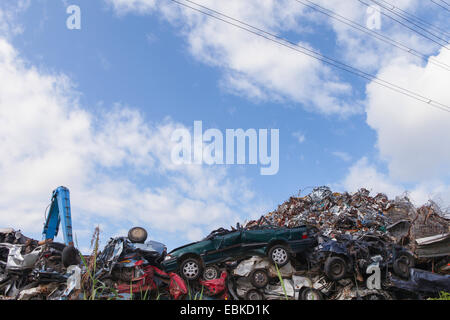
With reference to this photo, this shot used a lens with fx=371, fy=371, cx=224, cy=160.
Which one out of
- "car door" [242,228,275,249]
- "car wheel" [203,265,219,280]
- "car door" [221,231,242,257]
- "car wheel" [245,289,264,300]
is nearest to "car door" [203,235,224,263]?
"car door" [221,231,242,257]

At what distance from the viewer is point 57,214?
1800 cm

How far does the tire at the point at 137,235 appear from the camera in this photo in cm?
1316

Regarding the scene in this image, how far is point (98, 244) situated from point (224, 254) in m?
9.62

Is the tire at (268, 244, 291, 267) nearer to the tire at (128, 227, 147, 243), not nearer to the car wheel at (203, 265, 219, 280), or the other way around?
the car wheel at (203, 265, 219, 280)

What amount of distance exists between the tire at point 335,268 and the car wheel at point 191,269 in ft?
14.2

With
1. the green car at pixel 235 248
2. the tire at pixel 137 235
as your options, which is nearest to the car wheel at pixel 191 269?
the green car at pixel 235 248

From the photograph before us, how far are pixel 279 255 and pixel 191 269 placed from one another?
3018 millimetres

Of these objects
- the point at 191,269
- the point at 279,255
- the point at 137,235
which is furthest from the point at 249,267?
the point at 137,235

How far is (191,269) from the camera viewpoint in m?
12.3
